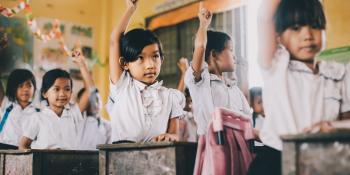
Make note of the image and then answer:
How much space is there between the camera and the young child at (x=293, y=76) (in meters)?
2.31

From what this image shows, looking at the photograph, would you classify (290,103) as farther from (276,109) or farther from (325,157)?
(325,157)

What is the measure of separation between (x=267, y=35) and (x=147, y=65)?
3.01 ft

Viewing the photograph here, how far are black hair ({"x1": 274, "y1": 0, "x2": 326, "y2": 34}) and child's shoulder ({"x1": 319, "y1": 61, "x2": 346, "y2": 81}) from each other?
181 millimetres

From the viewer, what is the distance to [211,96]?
319 centimetres

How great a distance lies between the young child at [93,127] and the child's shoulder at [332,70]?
2547 mm

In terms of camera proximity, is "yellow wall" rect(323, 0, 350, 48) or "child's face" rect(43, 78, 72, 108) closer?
"yellow wall" rect(323, 0, 350, 48)

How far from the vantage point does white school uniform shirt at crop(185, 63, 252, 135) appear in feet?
10.3

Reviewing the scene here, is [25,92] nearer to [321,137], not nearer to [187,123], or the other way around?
[187,123]

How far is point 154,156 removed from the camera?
2502mm

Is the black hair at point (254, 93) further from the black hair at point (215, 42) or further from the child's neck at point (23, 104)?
the child's neck at point (23, 104)

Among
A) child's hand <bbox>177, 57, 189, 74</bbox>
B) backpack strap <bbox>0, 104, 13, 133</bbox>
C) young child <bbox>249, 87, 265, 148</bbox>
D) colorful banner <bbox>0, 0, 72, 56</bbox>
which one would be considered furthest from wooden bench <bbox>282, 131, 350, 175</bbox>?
colorful banner <bbox>0, 0, 72, 56</bbox>

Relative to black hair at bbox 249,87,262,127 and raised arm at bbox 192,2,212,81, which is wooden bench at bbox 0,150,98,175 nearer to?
raised arm at bbox 192,2,212,81

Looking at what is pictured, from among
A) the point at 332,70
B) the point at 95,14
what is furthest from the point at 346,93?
the point at 95,14

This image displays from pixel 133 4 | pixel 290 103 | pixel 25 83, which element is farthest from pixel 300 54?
pixel 25 83
